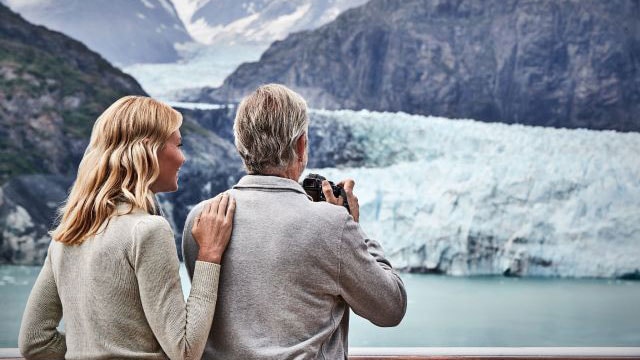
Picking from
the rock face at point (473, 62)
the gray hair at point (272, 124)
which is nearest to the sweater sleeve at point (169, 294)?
the gray hair at point (272, 124)

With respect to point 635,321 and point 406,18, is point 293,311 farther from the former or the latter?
point 406,18

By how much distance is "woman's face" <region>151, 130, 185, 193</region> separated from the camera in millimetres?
1100

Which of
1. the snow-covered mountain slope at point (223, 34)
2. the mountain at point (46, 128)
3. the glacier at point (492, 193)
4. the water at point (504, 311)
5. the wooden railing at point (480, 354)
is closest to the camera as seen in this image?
the wooden railing at point (480, 354)

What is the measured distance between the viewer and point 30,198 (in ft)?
17.2

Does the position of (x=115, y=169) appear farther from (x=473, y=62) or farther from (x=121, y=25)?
(x=473, y=62)

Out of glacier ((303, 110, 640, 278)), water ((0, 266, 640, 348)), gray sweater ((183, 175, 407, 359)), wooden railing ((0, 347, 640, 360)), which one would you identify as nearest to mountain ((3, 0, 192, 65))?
glacier ((303, 110, 640, 278))

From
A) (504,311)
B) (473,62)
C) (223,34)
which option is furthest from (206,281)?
(473,62)

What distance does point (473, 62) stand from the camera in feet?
19.6

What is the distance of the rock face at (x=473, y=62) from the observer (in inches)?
228

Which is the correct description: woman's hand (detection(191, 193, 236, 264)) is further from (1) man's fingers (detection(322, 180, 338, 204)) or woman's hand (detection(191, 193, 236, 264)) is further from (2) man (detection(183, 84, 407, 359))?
(1) man's fingers (detection(322, 180, 338, 204))

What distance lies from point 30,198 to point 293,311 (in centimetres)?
459

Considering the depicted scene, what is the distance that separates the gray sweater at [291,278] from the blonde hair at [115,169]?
0.50ft

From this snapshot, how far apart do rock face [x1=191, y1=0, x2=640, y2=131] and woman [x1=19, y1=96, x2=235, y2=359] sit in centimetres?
470

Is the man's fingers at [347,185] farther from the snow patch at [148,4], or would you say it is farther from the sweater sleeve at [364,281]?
the snow patch at [148,4]
